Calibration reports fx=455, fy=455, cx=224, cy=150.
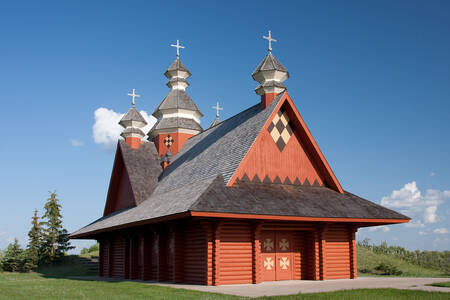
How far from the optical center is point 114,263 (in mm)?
25812

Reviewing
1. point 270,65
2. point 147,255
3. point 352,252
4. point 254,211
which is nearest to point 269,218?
point 254,211

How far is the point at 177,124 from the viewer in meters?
29.8

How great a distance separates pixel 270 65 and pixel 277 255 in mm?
9079

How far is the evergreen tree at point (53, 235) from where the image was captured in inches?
1489

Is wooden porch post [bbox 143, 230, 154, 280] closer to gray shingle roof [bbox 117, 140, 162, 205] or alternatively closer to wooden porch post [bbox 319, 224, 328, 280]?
gray shingle roof [bbox 117, 140, 162, 205]

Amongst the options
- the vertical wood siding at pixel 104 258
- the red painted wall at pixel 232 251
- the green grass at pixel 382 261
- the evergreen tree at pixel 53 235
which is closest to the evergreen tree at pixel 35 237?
the evergreen tree at pixel 53 235

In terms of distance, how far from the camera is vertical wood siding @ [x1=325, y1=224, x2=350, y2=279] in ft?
60.8

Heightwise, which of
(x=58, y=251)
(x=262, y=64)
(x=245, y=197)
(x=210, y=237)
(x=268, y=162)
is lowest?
(x=58, y=251)

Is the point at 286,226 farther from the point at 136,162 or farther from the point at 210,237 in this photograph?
the point at 136,162

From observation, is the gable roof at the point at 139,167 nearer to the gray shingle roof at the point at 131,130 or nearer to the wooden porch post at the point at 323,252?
the gray shingle roof at the point at 131,130

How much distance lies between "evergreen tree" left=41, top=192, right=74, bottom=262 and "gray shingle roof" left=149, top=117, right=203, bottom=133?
14463 millimetres

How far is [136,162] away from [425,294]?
18.4m

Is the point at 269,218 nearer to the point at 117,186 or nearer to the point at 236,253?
the point at 236,253

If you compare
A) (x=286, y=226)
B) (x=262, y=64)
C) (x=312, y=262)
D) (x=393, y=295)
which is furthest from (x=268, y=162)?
(x=393, y=295)
